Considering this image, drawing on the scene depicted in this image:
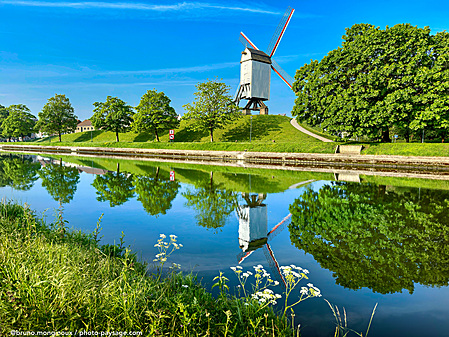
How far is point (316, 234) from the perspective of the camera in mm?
7848

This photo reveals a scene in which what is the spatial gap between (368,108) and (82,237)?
33.9 m

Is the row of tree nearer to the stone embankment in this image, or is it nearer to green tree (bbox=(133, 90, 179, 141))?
green tree (bbox=(133, 90, 179, 141))

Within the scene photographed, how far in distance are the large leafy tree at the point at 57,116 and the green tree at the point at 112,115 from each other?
16.9 metres

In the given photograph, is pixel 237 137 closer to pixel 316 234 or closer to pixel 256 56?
pixel 256 56

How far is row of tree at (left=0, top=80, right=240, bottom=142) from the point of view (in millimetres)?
52125

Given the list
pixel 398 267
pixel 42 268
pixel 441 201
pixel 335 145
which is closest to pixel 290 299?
pixel 398 267

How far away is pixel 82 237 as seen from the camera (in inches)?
252

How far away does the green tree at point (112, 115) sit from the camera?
197 feet

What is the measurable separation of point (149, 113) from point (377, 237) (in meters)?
55.1

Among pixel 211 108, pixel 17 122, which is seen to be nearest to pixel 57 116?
pixel 17 122

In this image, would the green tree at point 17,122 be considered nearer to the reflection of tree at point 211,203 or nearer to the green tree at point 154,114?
the green tree at point 154,114

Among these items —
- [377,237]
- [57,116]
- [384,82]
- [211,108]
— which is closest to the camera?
[377,237]

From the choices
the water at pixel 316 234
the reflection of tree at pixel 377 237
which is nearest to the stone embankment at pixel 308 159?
the water at pixel 316 234

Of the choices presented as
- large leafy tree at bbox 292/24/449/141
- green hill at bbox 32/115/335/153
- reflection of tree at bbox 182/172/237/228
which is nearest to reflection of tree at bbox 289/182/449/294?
reflection of tree at bbox 182/172/237/228
